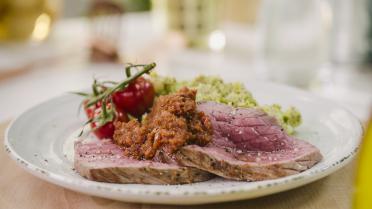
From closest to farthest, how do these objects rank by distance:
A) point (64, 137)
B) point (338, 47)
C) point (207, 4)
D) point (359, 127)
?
point (359, 127) < point (64, 137) < point (338, 47) < point (207, 4)

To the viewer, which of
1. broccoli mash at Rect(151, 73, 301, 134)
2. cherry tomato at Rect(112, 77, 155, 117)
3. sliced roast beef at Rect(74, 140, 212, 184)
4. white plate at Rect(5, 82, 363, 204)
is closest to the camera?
white plate at Rect(5, 82, 363, 204)

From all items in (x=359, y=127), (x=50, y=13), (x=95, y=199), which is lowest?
(x=95, y=199)

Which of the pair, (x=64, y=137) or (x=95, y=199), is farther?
(x=64, y=137)

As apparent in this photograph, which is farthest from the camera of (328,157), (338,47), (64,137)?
(338,47)

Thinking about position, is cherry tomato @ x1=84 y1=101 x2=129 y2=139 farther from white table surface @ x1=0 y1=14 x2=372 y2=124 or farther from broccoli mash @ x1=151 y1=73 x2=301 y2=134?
white table surface @ x1=0 y1=14 x2=372 y2=124

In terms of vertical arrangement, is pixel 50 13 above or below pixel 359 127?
above

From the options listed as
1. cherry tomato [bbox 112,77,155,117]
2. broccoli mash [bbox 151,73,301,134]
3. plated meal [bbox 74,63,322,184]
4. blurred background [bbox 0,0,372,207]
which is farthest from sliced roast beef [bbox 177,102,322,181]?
blurred background [bbox 0,0,372,207]

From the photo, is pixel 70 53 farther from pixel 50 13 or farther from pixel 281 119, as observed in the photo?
pixel 281 119

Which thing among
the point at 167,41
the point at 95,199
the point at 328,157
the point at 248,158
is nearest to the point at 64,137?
the point at 95,199
